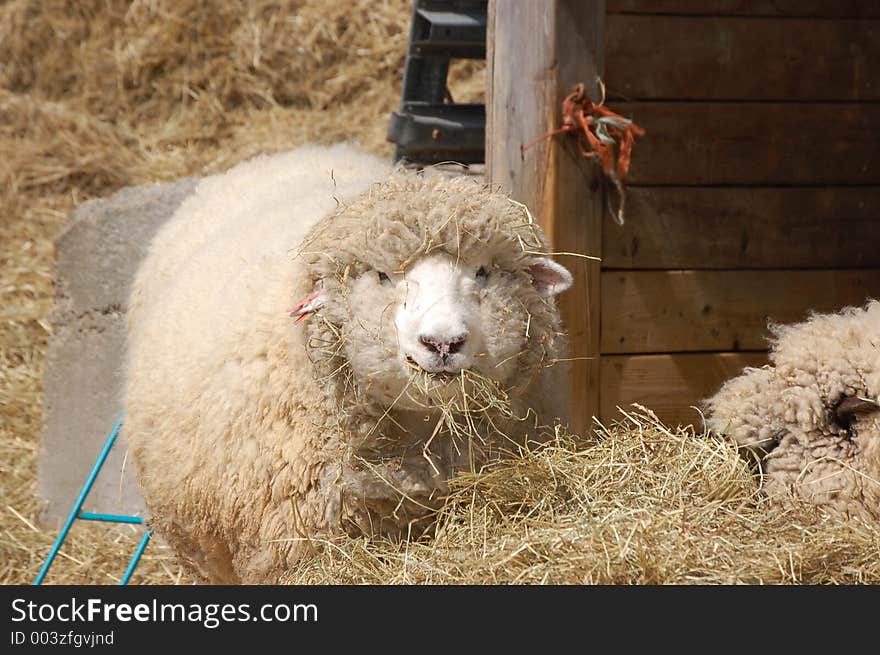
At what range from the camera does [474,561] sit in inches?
105

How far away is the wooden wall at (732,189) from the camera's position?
13.1ft

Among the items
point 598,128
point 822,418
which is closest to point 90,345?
point 598,128

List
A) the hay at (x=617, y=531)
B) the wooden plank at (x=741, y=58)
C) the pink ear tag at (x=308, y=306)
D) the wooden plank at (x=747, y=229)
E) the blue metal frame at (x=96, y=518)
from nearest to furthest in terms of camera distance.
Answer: the hay at (x=617, y=531), the pink ear tag at (x=308, y=306), the wooden plank at (x=741, y=58), the wooden plank at (x=747, y=229), the blue metal frame at (x=96, y=518)

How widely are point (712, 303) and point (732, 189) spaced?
0.44 m

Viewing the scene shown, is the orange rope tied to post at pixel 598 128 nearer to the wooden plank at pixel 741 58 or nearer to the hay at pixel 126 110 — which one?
the wooden plank at pixel 741 58

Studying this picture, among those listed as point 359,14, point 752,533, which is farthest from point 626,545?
point 359,14

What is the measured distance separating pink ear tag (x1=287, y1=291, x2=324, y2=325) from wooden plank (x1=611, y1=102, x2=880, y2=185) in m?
1.58

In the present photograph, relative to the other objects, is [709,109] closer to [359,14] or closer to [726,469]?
[726,469]

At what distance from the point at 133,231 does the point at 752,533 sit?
12.7 ft

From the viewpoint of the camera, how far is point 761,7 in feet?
13.2

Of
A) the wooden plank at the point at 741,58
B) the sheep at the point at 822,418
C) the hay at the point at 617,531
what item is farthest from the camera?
the wooden plank at the point at 741,58

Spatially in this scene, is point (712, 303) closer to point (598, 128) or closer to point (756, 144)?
point (756, 144)

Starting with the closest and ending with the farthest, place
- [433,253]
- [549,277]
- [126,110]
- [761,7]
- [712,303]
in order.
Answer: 1. [433,253]
2. [549,277]
3. [761,7]
4. [712,303]
5. [126,110]

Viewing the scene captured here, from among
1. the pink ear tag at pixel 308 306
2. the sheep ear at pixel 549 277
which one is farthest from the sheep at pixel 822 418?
the pink ear tag at pixel 308 306
